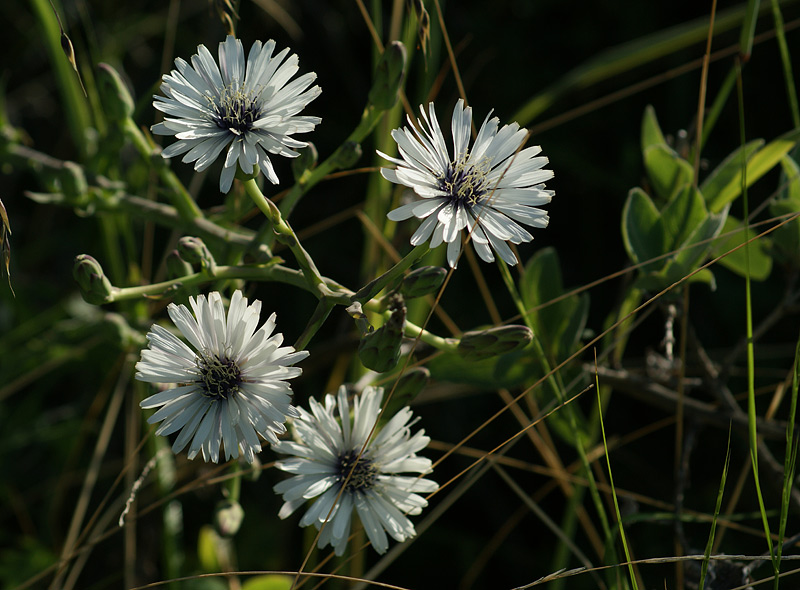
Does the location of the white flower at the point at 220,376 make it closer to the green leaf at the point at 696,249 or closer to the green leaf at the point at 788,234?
the green leaf at the point at 696,249

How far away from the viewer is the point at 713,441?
7.36 ft

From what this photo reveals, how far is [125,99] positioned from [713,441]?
79.3 inches

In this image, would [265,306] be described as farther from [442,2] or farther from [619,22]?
[619,22]

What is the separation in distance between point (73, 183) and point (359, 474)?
3.40 ft

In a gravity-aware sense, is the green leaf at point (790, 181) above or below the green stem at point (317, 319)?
above

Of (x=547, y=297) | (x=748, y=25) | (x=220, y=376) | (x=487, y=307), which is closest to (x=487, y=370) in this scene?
(x=547, y=297)

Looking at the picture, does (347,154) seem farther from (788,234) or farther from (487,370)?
(788,234)

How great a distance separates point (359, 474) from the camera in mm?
1360

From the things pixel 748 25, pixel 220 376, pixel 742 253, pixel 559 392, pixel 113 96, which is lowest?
pixel 559 392

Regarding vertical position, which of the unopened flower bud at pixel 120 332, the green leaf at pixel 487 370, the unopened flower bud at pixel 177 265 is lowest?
the green leaf at pixel 487 370

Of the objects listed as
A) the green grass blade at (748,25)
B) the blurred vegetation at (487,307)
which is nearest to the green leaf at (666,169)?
the blurred vegetation at (487,307)

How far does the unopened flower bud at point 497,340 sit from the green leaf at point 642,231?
418mm

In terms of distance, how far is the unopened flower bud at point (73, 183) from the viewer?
173cm

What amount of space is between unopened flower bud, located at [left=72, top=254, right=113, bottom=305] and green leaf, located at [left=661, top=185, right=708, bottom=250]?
1.21 meters
